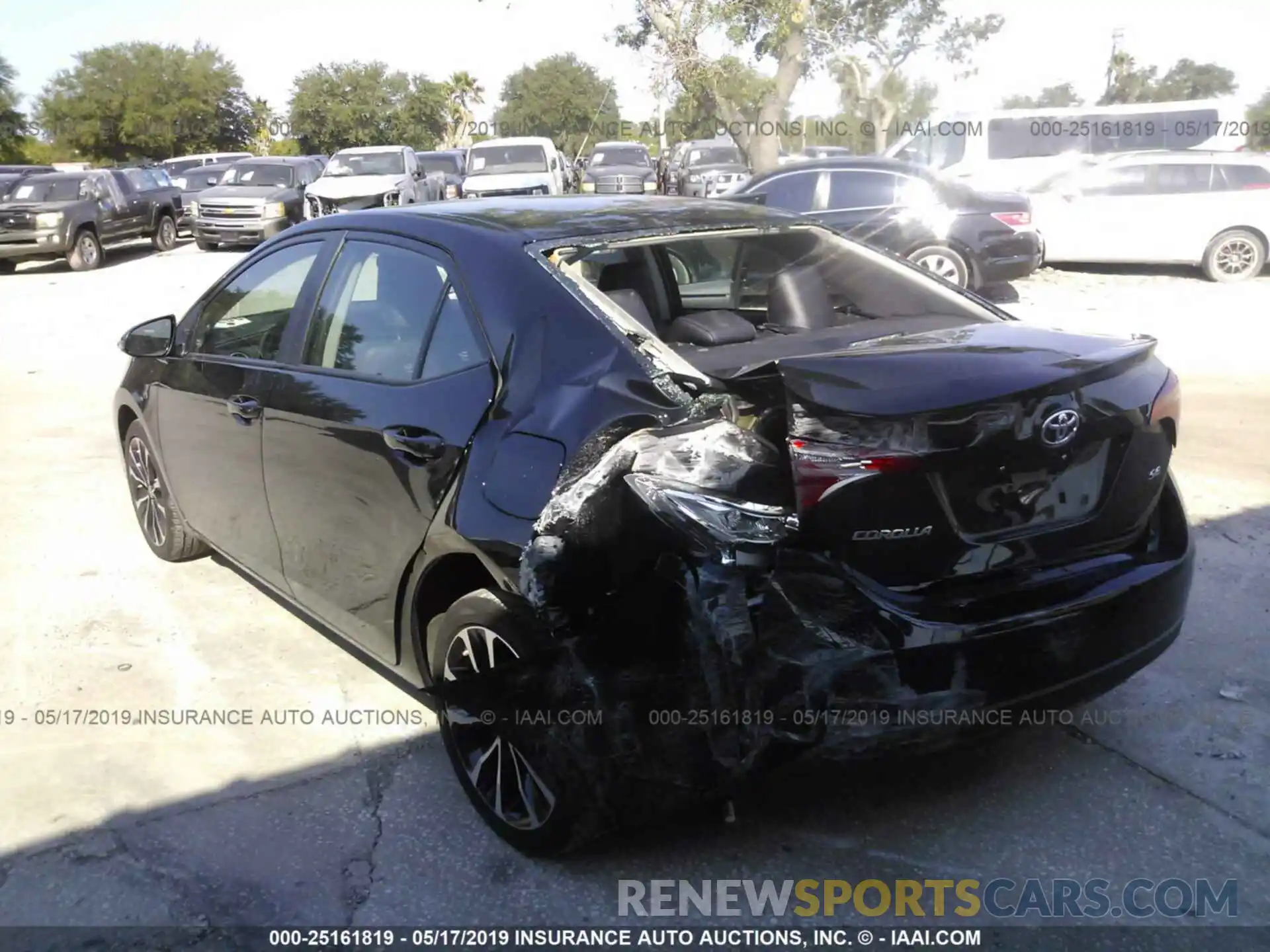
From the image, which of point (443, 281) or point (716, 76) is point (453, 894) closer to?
point (443, 281)

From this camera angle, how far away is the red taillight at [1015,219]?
40.4ft

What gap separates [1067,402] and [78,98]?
62334 millimetres

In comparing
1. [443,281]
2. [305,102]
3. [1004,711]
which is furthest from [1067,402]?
[305,102]

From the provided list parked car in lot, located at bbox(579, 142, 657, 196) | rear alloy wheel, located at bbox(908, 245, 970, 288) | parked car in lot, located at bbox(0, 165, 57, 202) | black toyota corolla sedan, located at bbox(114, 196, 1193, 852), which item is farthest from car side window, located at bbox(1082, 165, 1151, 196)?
parked car in lot, located at bbox(0, 165, 57, 202)

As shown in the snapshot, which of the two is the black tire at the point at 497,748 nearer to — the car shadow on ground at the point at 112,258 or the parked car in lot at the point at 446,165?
the car shadow on ground at the point at 112,258

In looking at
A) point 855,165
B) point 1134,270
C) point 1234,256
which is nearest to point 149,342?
point 855,165

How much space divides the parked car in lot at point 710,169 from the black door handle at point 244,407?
1962 cm

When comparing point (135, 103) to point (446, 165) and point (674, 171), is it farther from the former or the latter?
point (674, 171)

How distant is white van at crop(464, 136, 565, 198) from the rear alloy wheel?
1077cm

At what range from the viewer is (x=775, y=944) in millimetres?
2768

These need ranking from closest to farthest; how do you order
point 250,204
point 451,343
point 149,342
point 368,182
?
point 451,343
point 149,342
point 368,182
point 250,204

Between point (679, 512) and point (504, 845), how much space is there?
1141 millimetres

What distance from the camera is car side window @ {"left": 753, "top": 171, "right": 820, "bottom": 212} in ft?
40.1

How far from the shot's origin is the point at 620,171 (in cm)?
2647
